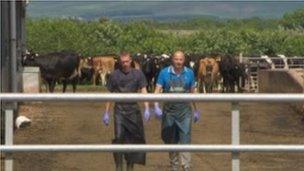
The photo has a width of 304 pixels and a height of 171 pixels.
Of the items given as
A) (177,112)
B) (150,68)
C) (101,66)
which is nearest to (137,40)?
(101,66)

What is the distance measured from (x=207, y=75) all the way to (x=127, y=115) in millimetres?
30034

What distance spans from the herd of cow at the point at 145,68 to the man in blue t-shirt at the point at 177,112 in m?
19.3

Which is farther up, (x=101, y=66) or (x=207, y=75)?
(x=101, y=66)

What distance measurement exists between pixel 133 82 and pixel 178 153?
335 cm

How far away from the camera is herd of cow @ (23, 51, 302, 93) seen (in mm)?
32938

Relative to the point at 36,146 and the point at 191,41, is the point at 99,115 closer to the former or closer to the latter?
the point at 36,146

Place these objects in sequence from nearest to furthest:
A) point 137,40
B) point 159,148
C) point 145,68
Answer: point 159,148 < point 145,68 < point 137,40

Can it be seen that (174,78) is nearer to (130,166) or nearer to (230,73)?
(130,166)

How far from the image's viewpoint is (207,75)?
38.8 metres

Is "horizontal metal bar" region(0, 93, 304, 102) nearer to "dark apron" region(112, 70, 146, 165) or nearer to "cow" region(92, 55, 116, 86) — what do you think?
"dark apron" region(112, 70, 146, 165)

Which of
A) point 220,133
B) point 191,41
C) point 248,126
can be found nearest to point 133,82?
point 248,126

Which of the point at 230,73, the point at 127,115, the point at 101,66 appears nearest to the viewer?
the point at 127,115

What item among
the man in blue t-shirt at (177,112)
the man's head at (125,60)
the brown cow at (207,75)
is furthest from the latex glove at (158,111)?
the brown cow at (207,75)

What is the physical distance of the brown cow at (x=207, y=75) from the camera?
126 ft
